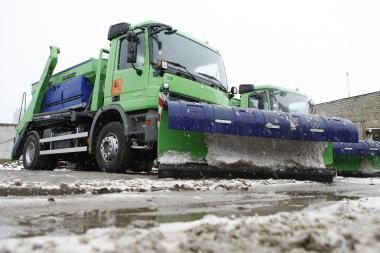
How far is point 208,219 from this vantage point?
6.03ft

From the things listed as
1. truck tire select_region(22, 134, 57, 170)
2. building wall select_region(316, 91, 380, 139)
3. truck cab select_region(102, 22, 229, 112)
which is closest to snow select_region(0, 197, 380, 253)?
truck cab select_region(102, 22, 229, 112)

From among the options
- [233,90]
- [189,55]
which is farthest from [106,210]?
[233,90]

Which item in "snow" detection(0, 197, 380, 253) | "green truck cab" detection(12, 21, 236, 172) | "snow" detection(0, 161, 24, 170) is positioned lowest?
"snow" detection(0, 197, 380, 253)

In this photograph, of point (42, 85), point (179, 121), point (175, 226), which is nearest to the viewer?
point (175, 226)

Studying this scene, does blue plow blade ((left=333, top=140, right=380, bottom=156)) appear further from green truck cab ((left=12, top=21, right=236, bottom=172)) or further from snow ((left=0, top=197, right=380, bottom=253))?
snow ((left=0, top=197, right=380, bottom=253))

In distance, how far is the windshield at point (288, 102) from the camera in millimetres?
8430

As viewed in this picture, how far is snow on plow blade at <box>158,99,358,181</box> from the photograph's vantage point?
17.0 feet

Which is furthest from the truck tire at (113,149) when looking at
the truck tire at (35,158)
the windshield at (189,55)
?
the truck tire at (35,158)

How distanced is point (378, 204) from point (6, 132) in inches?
1066

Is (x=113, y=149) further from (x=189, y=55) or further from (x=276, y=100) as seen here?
(x=276, y=100)

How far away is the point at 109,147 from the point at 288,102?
13.2 ft

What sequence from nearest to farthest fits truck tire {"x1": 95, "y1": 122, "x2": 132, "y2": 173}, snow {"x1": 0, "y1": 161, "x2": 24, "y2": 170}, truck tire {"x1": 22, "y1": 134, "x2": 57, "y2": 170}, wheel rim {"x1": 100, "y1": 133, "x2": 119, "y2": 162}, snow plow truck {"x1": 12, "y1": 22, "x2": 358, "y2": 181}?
snow plow truck {"x1": 12, "y1": 22, "x2": 358, "y2": 181} → truck tire {"x1": 95, "y1": 122, "x2": 132, "y2": 173} → wheel rim {"x1": 100, "y1": 133, "x2": 119, "y2": 162} → truck tire {"x1": 22, "y1": 134, "x2": 57, "y2": 170} → snow {"x1": 0, "y1": 161, "x2": 24, "y2": 170}

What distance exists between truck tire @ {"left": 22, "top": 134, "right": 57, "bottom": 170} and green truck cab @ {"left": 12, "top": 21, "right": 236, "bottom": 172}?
0.80m

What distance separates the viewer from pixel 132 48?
6098mm
